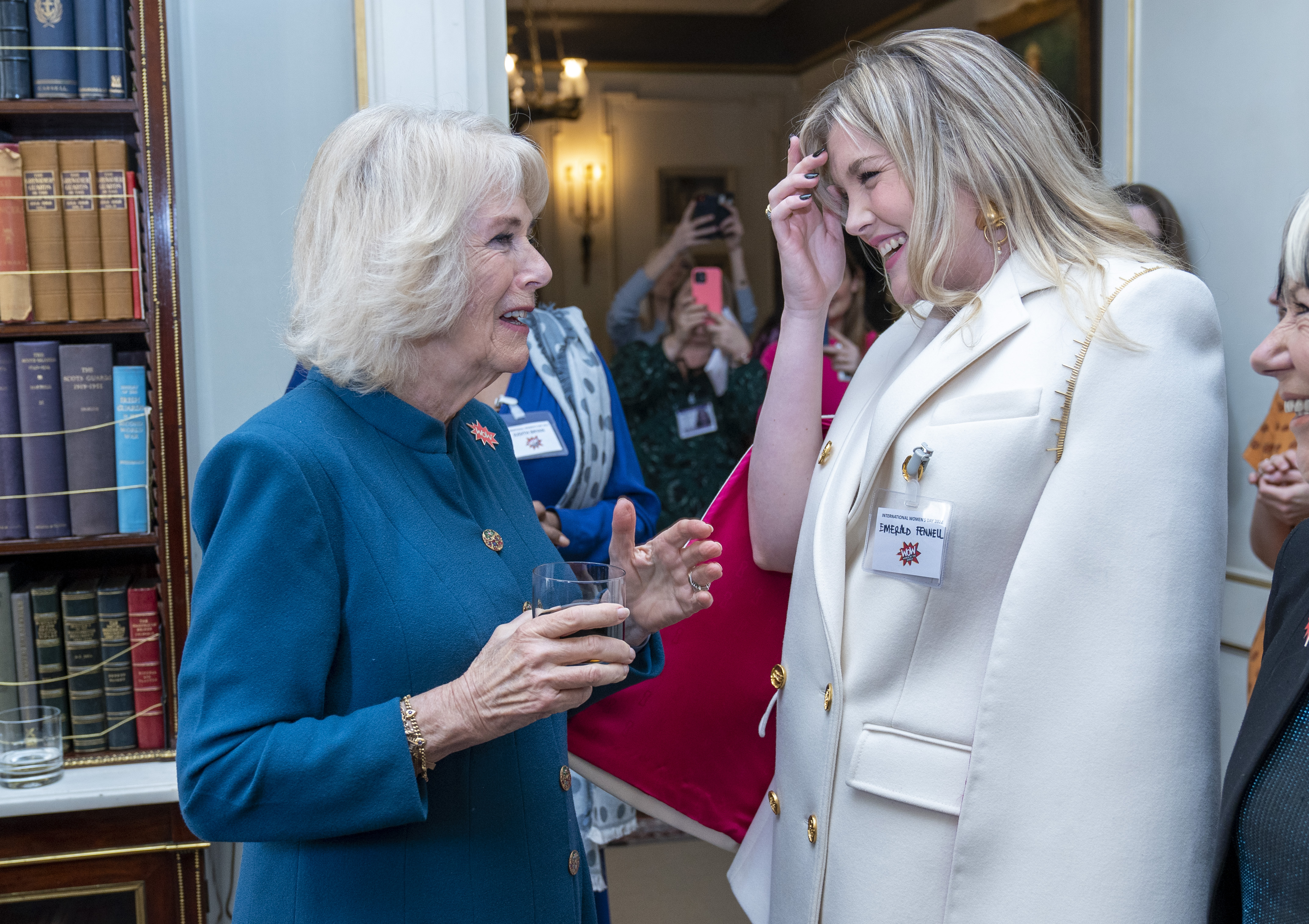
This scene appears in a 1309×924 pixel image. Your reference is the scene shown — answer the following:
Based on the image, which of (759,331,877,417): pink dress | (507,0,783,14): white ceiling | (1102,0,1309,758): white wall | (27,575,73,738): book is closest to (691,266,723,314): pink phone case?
(759,331,877,417): pink dress

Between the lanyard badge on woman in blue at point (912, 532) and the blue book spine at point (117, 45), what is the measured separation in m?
1.79

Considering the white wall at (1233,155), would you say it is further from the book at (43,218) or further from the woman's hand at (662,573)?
the book at (43,218)

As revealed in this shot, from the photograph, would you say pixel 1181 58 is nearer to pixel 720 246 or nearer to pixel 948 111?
pixel 948 111

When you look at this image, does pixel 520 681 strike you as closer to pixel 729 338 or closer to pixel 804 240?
pixel 804 240

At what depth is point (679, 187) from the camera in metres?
8.91

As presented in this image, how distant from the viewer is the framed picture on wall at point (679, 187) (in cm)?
890

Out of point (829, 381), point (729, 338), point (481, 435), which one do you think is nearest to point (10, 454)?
point (481, 435)

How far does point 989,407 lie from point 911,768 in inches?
18.2

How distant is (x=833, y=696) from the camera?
1387 mm

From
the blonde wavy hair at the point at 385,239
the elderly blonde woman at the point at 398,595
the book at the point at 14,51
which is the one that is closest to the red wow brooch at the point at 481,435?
the elderly blonde woman at the point at 398,595

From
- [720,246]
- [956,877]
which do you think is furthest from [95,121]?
[720,246]

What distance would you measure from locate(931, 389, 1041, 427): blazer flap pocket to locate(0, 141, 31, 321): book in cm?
185

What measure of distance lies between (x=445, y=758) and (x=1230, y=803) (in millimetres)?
872

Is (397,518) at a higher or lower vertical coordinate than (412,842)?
higher
